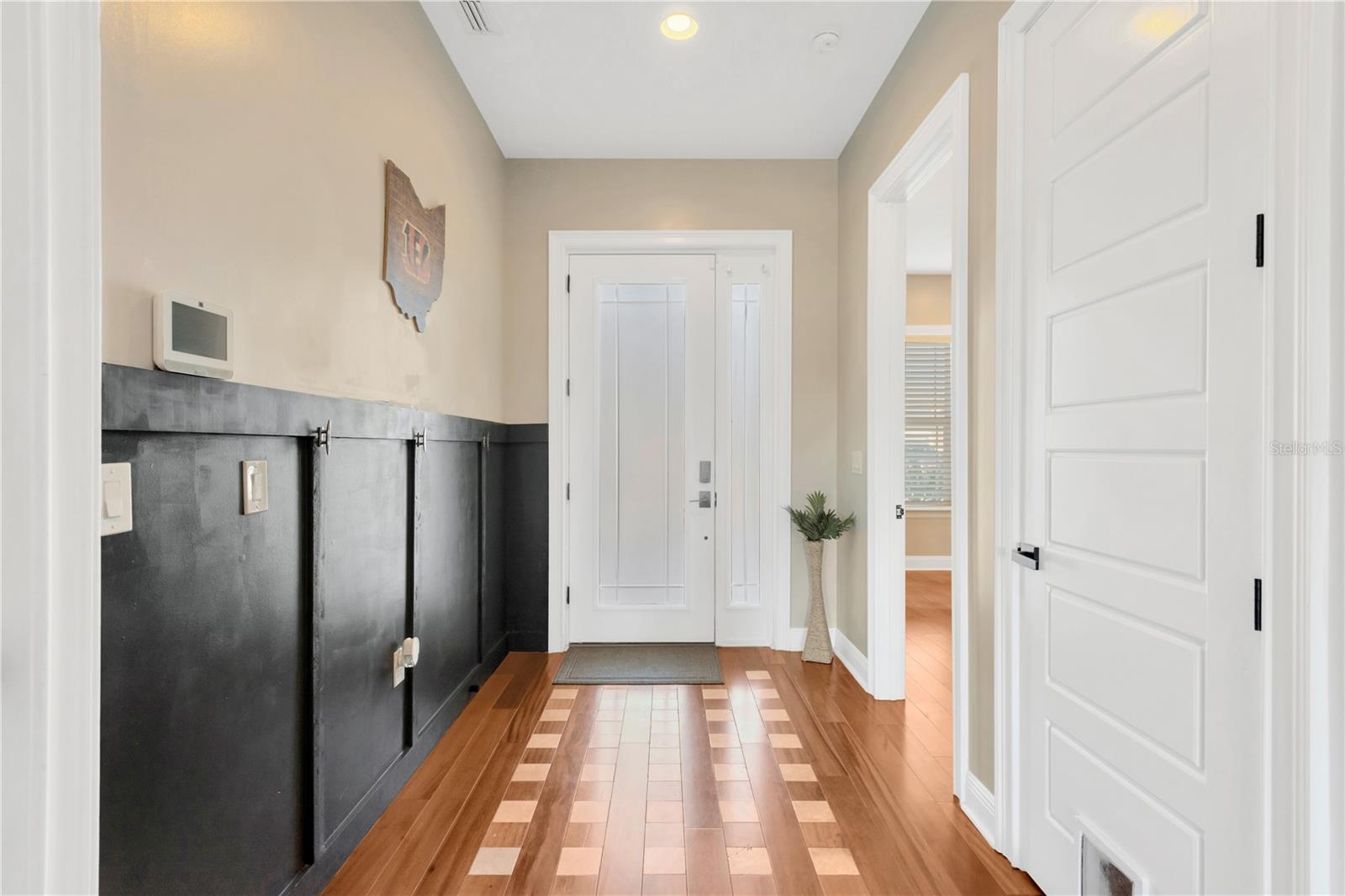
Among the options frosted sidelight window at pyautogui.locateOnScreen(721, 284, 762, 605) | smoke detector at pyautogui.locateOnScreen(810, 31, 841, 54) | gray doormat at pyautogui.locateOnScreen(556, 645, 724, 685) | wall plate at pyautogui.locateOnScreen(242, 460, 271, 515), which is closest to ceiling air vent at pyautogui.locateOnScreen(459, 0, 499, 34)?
smoke detector at pyautogui.locateOnScreen(810, 31, 841, 54)

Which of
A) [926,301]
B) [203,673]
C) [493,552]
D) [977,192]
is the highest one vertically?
[926,301]

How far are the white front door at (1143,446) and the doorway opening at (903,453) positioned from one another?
327 mm

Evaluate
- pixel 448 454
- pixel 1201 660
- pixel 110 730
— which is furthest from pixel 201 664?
pixel 1201 660

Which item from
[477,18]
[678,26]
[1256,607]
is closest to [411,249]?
[477,18]

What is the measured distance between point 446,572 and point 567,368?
1.44m

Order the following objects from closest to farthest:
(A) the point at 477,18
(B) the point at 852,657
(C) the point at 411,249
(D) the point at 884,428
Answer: (C) the point at 411,249, (A) the point at 477,18, (D) the point at 884,428, (B) the point at 852,657

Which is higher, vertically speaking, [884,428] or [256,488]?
[884,428]

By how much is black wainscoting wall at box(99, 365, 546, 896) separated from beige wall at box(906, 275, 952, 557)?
5.05 metres

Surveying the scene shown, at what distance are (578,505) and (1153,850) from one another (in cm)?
283

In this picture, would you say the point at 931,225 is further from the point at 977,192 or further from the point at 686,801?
the point at 686,801

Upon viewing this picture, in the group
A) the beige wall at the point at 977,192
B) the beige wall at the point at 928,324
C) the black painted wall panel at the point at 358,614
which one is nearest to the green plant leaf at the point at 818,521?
the beige wall at the point at 977,192

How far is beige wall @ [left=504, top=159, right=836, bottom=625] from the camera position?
11.7ft

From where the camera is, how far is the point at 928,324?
20.3 ft

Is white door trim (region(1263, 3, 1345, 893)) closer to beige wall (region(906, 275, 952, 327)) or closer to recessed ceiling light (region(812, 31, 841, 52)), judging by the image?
recessed ceiling light (region(812, 31, 841, 52))
